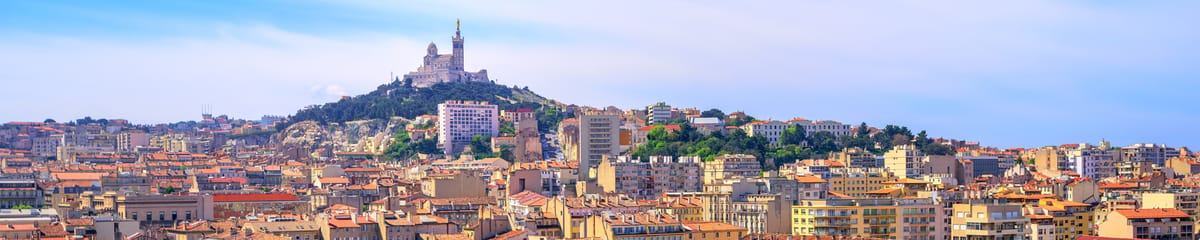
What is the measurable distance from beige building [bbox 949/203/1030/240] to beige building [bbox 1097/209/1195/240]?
9126mm

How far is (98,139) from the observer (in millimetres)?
143375

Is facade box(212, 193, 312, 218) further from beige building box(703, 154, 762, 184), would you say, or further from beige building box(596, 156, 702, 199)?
beige building box(703, 154, 762, 184)

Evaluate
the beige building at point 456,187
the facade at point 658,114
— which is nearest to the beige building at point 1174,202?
the beige building at point 456,187

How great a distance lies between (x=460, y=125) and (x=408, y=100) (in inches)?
1079

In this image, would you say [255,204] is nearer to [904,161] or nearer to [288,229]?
[288,229]

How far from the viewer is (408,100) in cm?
15200

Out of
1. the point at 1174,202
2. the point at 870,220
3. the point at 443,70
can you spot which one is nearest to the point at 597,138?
the point at 1174,202

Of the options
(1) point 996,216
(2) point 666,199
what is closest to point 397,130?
(2) point 666,199

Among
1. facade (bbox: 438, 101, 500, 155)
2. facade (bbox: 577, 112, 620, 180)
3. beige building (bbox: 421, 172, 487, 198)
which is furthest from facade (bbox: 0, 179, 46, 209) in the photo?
facade (bbox: 438, 101, 500, 155)

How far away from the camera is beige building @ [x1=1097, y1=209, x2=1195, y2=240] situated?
54562mm

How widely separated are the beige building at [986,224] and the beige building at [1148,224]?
913 cm

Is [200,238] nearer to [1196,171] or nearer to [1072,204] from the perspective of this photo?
[1072,204]

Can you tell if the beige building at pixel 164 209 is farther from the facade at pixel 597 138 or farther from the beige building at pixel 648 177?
the facade at pixel 597 138

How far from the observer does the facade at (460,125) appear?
123438 millimetres
